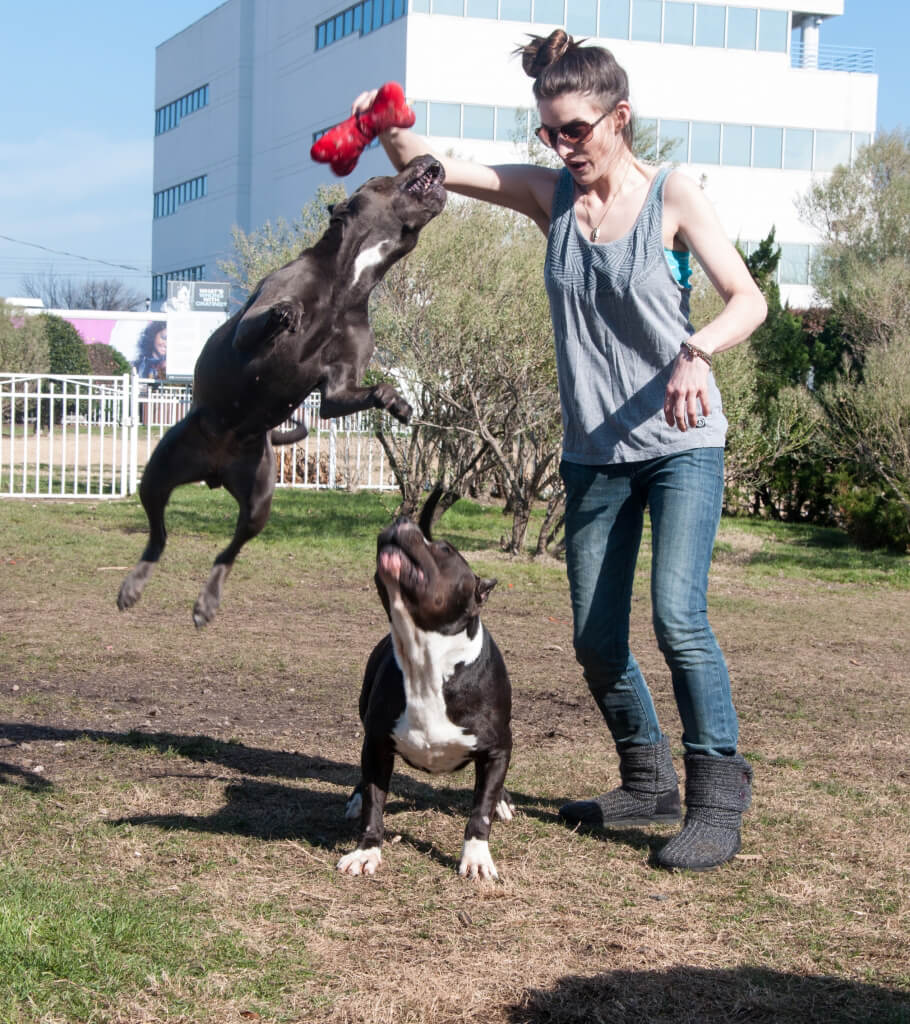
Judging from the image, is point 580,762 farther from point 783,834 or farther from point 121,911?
point 121,911

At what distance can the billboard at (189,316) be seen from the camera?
139 feet

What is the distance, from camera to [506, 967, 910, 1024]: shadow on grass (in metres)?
3.01

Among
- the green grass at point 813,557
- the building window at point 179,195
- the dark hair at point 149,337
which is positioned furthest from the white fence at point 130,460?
the dark hair at point 149,337

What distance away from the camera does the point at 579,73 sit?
11.8 feet

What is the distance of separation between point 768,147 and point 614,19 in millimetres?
6644

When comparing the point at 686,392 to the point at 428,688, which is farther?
the point at 428,688

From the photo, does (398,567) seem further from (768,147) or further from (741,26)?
(741,26)

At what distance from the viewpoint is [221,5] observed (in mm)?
47938

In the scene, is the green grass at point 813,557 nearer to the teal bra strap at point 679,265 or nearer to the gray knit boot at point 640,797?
the gray knit boot at point 640,797

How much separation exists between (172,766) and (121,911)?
5.47ft

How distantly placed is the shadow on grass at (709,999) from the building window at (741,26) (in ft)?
132

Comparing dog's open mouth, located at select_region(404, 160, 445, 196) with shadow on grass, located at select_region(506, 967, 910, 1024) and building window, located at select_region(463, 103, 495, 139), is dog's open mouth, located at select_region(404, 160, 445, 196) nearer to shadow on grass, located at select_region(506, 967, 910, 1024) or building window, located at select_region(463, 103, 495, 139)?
shadow on grass, located at select_region(506, 967, 910, 1024)

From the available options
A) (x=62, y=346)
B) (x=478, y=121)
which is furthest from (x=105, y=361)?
(x=478, y=121)

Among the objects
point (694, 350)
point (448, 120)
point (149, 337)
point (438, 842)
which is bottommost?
point (438, 842)
